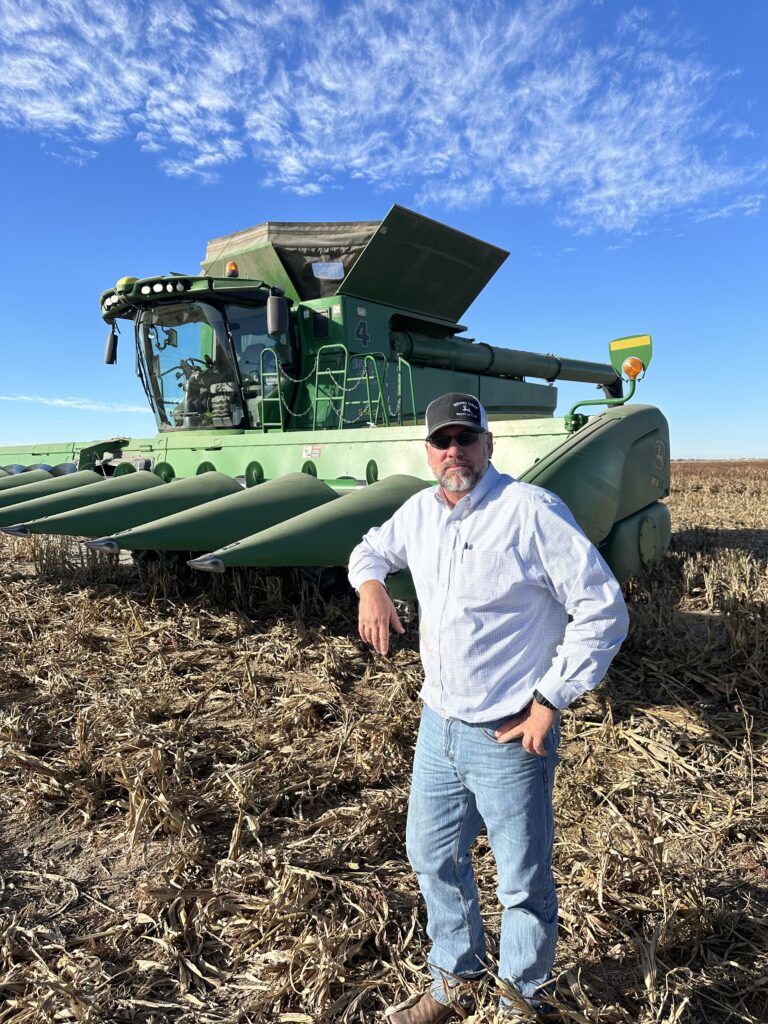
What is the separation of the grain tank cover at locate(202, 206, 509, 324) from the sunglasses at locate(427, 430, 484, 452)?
627cm

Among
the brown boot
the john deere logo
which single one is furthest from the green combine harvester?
the brown boot

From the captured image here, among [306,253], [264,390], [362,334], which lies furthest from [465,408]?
[306,253]

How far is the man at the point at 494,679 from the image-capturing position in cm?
158

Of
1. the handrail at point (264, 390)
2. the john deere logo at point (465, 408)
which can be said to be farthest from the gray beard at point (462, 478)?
the handrail at point (264, 390)

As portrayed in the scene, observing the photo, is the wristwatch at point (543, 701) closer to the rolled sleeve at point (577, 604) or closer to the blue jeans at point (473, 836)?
the rolled sleeve at point (577, 604)

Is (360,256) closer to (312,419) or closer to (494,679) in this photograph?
(312,419)

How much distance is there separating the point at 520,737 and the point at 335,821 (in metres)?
1.16

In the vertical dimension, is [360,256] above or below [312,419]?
above

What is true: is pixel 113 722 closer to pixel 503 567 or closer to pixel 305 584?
pixel 305 584

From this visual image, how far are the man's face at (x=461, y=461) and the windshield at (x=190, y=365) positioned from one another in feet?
17.6

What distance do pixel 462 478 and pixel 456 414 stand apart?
15cm

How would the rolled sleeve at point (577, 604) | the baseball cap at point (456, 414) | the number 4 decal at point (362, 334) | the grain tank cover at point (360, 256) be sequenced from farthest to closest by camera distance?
the grain tank cover at point (360, 256) → the number 4 decal at point (362, 334) → the baseball cap at point (456, 414) → the rolled sleeve at point (577, 604)

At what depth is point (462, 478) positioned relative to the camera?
1.72 meters

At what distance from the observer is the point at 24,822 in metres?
2.57
